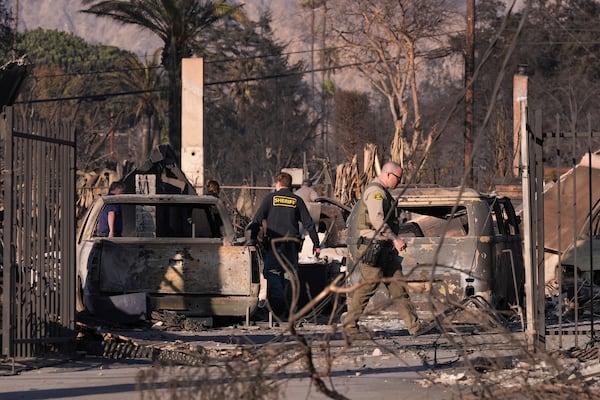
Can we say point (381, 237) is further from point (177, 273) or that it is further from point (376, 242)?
point (177, 273)

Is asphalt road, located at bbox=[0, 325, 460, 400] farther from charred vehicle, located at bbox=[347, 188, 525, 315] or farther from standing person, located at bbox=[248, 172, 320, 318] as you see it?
standing person, located at bbox=[248, 172, 320, 318]

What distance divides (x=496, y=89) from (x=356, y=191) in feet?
66.2

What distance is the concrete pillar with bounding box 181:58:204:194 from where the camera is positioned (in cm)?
2994

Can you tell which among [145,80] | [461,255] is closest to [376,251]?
[461,255]

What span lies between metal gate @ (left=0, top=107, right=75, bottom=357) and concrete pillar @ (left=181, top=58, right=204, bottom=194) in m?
18.7

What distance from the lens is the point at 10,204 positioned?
31.8ft

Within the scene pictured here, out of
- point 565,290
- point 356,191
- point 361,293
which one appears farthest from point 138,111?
point 361,293

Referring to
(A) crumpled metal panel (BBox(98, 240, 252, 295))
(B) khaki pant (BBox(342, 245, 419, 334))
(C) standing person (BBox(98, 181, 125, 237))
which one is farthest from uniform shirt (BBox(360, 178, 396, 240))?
(C) standing person (BBox(98, 181, 125, 237))

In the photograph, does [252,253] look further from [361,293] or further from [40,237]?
[40,237]

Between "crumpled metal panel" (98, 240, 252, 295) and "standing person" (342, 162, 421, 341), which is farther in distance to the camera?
"crumpled metal panel" (98, 240, 252, 295)

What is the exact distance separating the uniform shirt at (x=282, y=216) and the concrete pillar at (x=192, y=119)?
14.4 metres

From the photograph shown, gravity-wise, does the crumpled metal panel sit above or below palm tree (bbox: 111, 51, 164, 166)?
below

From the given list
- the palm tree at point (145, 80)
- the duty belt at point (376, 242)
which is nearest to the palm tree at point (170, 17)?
the duty belt at point (376, 242)

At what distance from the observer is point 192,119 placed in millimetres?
30812
